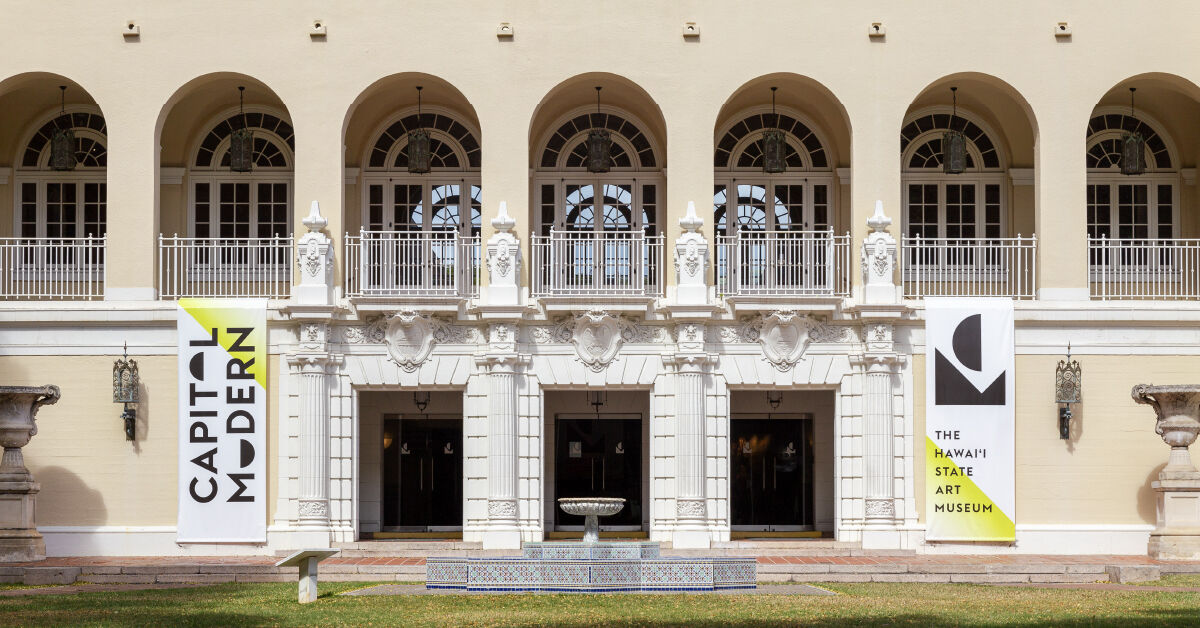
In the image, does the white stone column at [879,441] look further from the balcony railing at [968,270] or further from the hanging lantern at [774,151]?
the hanging lantern at [774,151]

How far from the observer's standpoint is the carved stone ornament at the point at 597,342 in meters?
23.7

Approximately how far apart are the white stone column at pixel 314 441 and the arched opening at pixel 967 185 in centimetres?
893

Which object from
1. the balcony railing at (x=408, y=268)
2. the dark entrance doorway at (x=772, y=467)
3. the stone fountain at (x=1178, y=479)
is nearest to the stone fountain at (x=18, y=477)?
the balcony railing at (x=408, y=268)

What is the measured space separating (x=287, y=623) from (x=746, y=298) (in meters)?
9.66

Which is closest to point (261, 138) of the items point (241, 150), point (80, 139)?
→ point (241, 150)

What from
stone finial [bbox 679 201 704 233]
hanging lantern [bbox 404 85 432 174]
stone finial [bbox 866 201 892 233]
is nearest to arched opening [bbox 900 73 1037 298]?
stone finial [bbox 866 201 892 233]

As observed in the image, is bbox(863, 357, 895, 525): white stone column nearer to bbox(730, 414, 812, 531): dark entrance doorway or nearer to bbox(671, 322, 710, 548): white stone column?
bbox(671, 322, 710, 548): white stone column

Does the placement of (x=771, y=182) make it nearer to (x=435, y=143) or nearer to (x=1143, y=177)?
(x=435, y=143)

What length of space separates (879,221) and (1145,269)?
5073 mm

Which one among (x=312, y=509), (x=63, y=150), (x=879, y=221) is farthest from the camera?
(x=63, y=150)

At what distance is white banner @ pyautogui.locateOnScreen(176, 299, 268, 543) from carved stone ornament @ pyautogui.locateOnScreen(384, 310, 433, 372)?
1809 mm

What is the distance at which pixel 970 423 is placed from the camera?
2341 cm

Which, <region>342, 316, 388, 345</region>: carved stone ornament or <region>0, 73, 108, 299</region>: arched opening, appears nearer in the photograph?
<region>342, 316, 388, 345</region>: carved stone ornament

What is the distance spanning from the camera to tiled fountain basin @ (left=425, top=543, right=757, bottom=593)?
1834 cm
